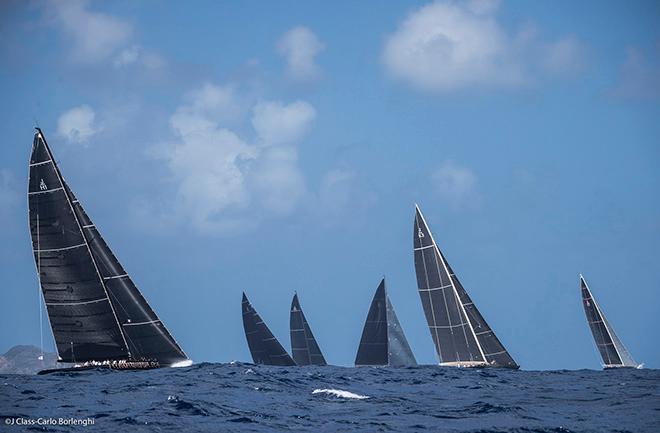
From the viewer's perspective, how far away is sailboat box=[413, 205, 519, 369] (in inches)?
2297

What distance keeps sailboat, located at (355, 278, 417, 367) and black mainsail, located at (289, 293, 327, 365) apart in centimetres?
848

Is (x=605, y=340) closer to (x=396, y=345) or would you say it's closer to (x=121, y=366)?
(x=396, y=345)

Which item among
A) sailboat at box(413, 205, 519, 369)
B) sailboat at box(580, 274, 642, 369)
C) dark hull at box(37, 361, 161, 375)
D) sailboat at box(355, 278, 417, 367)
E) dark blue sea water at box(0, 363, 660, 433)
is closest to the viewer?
dark blue sea water at box(0, 363, 660, 433)

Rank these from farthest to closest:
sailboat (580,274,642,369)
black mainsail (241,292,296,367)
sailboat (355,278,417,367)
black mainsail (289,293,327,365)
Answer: black mainsail (289,293,327,365) < sailboat (580,274,642,369) < sailboat (355,278,417,367) < black mainsail (241,292,296,367)

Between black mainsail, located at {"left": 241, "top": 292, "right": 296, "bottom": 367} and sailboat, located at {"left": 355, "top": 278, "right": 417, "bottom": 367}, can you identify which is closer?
black mainsail, located at {"left": 241, "top": 292, "right": 296, "bottom": 367}

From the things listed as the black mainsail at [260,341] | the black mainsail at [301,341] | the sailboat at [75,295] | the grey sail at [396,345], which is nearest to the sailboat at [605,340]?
the grey sail at [396,345]

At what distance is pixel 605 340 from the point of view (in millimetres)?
75125

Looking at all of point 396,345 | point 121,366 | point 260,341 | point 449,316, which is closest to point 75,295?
point 121,366

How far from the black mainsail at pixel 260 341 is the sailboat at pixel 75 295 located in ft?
95.7

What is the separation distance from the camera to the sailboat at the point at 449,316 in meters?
58.3

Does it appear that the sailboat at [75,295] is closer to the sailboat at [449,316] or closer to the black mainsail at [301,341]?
the sailboat at [449,316]

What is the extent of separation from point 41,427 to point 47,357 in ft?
447

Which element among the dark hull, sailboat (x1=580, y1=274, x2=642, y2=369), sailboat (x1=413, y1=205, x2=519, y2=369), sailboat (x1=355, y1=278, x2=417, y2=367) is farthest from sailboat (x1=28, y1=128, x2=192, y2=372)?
sailboat (x1=580, y1=274, x2=642, y2=369)

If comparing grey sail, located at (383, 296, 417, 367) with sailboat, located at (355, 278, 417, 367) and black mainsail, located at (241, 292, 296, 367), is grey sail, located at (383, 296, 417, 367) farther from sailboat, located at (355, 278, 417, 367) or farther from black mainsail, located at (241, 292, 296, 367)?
black mainsail, located at (241, 292, 296, 367)
